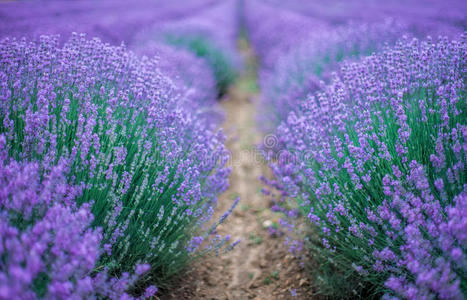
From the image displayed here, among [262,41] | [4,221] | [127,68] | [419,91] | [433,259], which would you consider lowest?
[433,259]

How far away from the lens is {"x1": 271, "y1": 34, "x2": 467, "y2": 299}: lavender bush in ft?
4.73

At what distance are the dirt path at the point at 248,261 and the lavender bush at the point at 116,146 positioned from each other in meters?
0.40

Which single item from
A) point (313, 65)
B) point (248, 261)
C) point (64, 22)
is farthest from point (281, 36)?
point (248, 261)

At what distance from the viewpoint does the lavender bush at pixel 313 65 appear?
3.77 metres

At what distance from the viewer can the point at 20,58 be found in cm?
216

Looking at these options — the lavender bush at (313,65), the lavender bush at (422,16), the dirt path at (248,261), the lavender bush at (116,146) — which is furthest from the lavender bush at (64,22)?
the lavender bush at (422,16)

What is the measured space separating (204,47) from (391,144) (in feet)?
16.4

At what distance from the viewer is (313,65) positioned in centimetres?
426

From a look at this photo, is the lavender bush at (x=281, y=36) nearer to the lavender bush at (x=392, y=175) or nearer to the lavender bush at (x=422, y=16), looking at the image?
the lavender bush at (x=422, y=16)

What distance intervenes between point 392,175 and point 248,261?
136 cm

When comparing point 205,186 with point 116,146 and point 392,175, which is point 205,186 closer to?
point 116,146

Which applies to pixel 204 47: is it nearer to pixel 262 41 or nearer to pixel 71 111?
pixel 262 41

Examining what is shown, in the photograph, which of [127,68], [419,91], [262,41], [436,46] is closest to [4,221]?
[127,68]

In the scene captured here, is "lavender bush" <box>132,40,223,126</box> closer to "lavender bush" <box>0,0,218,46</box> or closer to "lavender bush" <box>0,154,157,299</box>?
"lavender bush" <box>0,0,218,46</box>
